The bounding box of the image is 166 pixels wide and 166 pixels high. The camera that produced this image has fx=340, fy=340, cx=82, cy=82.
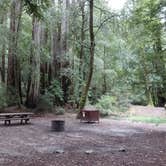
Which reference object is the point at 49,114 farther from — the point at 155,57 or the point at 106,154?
the point at 106,154

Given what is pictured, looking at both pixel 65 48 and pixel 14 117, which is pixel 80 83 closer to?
pixel 65 48

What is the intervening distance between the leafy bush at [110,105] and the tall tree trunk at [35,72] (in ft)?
12.1

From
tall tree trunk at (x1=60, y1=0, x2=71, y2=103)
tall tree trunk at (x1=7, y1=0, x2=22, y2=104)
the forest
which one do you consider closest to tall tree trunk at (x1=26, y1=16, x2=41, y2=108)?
the forest

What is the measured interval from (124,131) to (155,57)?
354cm

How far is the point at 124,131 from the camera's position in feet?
41.4

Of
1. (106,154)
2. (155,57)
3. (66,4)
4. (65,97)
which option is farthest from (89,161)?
(66,4)

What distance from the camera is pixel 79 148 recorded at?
8.70m

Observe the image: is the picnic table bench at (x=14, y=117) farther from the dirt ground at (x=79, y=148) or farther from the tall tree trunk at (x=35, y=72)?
the tall tree trunk at (x=35, y=72)

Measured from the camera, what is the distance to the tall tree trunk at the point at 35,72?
62.9 ft

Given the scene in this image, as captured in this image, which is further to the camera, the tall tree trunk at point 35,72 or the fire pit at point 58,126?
the tall tree trunk at point 35,72

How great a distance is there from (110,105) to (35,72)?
15.6 ft

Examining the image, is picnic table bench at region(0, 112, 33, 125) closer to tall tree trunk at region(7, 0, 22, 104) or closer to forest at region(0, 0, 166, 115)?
forest at region(0, 0, 166, 115)

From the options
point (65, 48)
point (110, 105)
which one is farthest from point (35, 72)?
point (110, 105)

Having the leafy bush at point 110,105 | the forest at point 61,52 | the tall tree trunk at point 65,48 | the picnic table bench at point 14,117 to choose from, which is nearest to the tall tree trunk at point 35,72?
the forest at point 61,52
